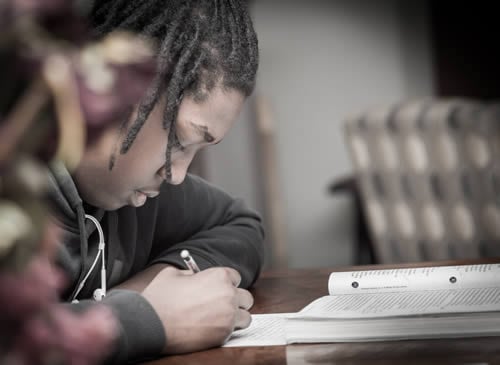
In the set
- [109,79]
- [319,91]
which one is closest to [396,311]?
[109,79]

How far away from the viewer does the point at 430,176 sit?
258 cm

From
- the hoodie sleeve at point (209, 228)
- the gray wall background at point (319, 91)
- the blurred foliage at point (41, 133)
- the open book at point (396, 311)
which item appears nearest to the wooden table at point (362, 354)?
the open book at point (396, 311)

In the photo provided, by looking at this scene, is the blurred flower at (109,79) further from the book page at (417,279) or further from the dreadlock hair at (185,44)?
the book page at (417,279)

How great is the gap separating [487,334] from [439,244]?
1.80 meters

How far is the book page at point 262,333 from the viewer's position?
3.03ft

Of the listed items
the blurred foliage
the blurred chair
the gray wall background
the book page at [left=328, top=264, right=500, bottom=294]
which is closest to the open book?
the book page at [left=328, top=264, right=500, bottom=294]

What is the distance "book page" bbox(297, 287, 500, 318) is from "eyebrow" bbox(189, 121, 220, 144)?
0.85 feet

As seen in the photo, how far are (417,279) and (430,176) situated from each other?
4.89ft

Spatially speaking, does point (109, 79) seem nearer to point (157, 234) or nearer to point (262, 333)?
point (262, 333)

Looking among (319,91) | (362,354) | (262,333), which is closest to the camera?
(362,354)

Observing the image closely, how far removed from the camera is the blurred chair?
246 cm

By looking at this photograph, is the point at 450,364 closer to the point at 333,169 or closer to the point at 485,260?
the point at 485,260

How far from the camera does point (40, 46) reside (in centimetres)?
34

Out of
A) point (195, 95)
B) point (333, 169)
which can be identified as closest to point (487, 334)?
point (195, 95)
